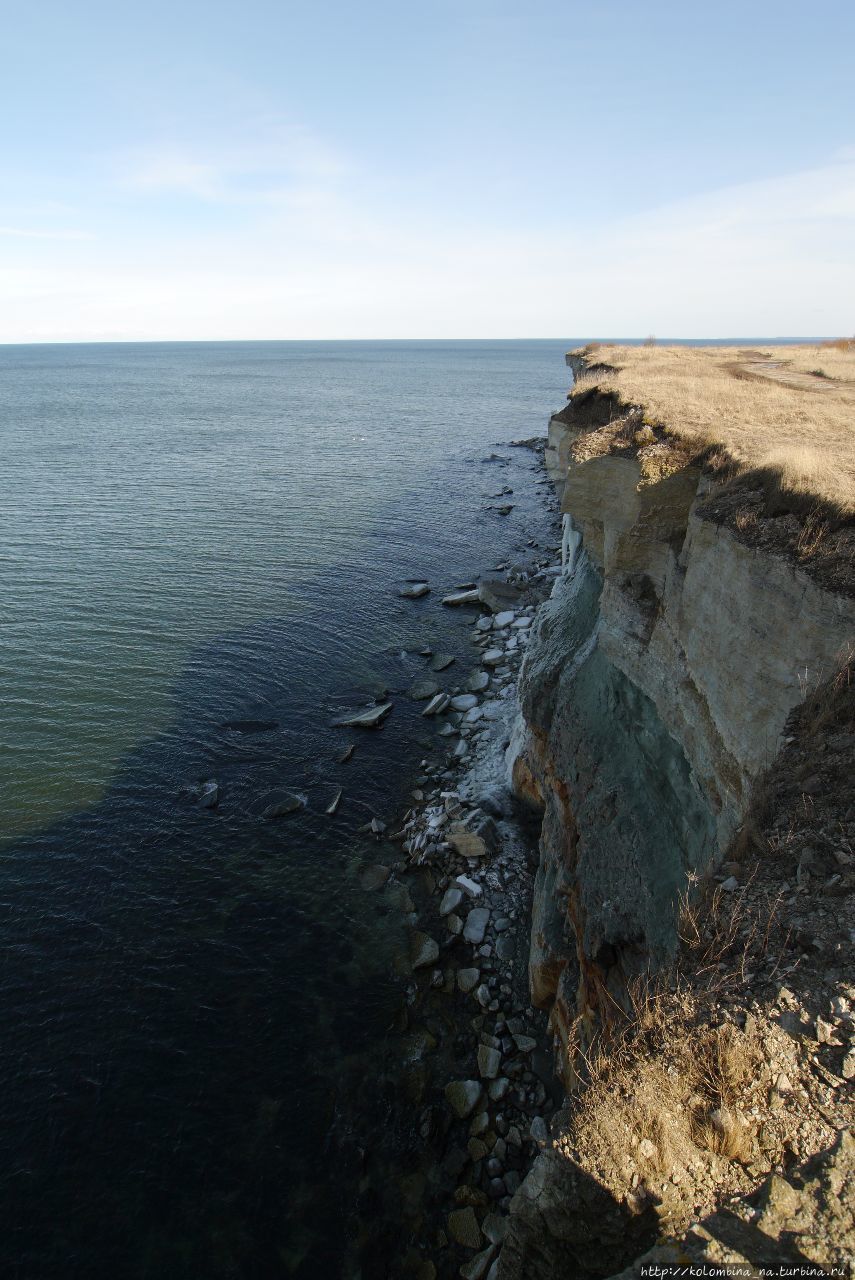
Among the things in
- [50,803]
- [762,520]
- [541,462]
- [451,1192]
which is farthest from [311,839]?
[541,462]

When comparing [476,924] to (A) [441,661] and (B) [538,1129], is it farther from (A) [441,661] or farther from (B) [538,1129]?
(A) [441,661]

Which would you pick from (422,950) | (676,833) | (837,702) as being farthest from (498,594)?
(837,702)

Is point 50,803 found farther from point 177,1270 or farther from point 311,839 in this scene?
point 177,1270

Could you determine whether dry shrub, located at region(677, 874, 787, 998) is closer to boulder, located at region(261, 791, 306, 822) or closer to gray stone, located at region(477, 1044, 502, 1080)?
gray stone, located at region(477, 1044, 502, 1080)

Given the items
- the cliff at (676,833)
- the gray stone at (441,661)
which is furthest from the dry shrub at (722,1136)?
the gray stone at (441,661)

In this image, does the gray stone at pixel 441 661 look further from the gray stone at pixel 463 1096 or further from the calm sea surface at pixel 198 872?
the gray stone at pixel 463 1096

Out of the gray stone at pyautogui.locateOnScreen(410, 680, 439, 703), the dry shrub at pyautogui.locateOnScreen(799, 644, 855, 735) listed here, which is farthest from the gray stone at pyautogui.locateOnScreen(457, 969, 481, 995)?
the gray stone at pyautogui.locateOnScreen(410, 680, 439, 703)
